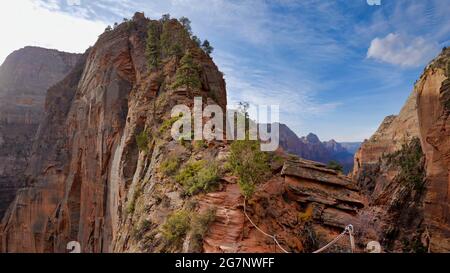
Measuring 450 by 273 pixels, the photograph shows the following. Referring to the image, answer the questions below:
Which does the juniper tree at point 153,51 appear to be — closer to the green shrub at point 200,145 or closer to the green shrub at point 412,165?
the green shrub at point 200,145

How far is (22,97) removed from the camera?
9950 centimetres

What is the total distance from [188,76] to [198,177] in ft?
36.3

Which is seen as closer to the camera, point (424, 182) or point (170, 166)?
point (170, 166)

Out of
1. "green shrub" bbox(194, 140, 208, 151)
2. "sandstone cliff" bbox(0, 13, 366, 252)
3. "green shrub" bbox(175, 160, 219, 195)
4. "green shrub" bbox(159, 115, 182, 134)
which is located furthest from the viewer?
"green shrub" bbox(159, 115, 182, 134)

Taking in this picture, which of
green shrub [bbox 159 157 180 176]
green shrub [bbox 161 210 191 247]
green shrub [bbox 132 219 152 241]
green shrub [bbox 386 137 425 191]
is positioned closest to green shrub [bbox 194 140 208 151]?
green shrub [bbox 159 157 180 176]

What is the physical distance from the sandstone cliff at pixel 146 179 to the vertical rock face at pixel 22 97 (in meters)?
36.2

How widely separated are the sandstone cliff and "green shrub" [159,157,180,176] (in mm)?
71

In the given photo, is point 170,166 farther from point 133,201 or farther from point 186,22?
point 186,22

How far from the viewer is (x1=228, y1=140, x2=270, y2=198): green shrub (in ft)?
34.5

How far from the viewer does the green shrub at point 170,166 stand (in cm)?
1494

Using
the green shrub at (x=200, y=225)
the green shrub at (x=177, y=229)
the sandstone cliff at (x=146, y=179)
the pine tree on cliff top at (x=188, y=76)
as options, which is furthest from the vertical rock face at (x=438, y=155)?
the green shrub at (x=177, y=229)

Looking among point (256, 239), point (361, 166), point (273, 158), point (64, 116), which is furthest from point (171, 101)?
point (361, 166)

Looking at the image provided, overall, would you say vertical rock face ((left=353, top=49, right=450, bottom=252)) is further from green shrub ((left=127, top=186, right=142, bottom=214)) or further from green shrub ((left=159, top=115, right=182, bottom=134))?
green shrub ((left=127, top=186, right=142, bottom=214))

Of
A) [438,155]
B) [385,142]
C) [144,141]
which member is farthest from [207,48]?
[385,142]
